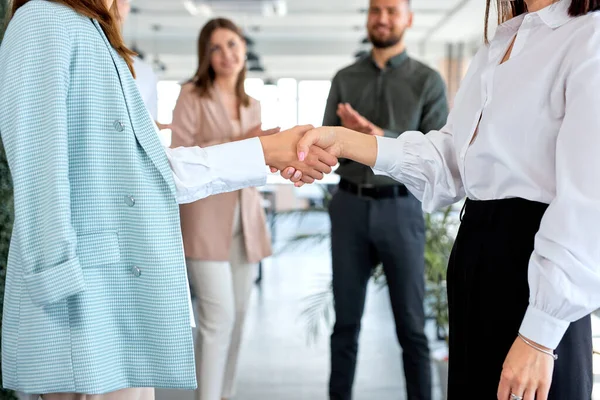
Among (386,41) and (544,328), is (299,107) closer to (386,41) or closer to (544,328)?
(386,41)

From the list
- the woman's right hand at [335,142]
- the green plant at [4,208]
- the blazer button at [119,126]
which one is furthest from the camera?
the green plant at [4,208]

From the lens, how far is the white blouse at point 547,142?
113 centimetres

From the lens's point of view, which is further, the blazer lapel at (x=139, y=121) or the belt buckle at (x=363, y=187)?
the belt buckle at (x=363, y=187)

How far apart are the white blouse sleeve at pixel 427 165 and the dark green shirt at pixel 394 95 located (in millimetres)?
1222

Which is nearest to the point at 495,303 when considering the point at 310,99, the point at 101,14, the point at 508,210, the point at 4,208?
the point at 508,210

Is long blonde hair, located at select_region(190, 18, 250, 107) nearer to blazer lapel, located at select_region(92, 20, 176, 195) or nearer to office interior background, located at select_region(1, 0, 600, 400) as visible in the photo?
office interior background, located at select_region(1, 0, 600, 400)

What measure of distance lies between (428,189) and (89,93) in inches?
30.8

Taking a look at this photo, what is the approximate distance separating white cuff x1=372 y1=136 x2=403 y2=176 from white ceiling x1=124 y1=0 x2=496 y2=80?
9.49 m

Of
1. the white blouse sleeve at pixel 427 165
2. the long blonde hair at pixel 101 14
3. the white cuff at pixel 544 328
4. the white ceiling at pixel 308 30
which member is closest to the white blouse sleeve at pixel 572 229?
the white cuff at pixel 544 328

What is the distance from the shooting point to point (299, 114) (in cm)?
1883

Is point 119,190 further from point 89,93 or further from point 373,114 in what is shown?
point 373,114

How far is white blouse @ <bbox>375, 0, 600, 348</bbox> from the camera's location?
3.72 ft

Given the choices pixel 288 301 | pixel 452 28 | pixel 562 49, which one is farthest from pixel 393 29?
pixel 452 28

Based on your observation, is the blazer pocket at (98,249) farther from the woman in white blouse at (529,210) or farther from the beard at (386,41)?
the beard at (386,41)
